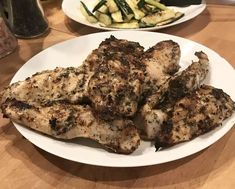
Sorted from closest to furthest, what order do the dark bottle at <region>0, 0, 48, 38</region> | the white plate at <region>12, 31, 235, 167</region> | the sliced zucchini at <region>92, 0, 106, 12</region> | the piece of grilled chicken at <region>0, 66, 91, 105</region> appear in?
1. the white plate at <region>12, 31, 235, 167</region>
2. the piece of grilled chicken at <region>0, 66, 91, 105</region>
3. the dark bottle at <region>0, 0, 48, 38</region>
4. the sliced zucchini at <region>92, 0, 106, 12</region>

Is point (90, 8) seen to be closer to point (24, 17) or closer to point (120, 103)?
point (24, 17)

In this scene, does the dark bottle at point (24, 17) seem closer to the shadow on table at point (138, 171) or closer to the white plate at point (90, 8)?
the white plate at point (90, 8)

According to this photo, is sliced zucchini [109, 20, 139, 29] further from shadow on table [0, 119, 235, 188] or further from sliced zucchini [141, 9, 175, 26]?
shadow on table [0, 119, 235, 188]

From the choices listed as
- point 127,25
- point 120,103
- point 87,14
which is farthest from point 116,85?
point 87,14

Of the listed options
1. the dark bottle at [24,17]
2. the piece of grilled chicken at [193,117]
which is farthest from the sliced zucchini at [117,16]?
the piece of grilled chicken at [193,117]

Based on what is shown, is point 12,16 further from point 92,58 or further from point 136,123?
point 136,123

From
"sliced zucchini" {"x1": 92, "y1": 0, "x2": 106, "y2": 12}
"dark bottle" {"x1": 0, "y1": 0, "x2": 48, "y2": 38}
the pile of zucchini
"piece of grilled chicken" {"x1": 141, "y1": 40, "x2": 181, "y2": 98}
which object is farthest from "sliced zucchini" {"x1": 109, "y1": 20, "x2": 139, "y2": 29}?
"piece of grilled chicken" {"x1": 141, "y1": 40, "x2": 181, "y2": 98}
